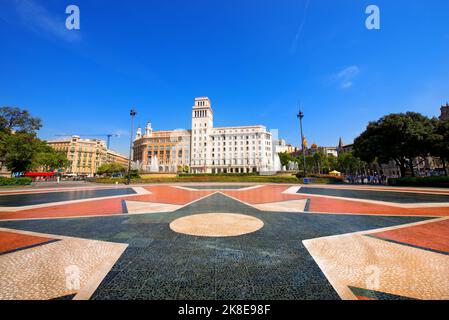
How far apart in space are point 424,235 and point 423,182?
94.1 ft

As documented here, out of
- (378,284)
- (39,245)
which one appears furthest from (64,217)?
(378,284)

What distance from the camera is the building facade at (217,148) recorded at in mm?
92750

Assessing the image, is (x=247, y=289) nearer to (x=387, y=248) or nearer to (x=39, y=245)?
(x=387, y=248)

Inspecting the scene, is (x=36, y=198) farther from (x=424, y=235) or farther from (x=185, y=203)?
(x=424, y=235)

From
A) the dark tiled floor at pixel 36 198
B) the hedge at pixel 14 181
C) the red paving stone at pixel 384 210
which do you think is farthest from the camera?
the hedge at pixel 14 181

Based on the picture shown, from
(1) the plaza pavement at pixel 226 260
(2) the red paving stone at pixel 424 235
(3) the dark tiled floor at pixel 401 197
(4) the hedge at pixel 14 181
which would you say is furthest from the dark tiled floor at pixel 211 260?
(4) the hedge at pixel 14 181

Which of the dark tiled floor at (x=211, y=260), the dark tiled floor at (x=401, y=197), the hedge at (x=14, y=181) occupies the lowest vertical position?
the dark tiled floor at (x=401, y=197)

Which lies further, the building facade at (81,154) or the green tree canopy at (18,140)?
the building facade at (81,154)

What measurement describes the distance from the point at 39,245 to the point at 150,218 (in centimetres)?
323

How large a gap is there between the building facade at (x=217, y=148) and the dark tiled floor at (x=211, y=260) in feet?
279

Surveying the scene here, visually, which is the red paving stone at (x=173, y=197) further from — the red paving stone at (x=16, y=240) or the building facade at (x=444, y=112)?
the building facade at (x=444, y=112)

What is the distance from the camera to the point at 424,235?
5129 millimetres

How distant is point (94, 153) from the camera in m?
108

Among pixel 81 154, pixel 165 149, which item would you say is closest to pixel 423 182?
pixel 165 149
